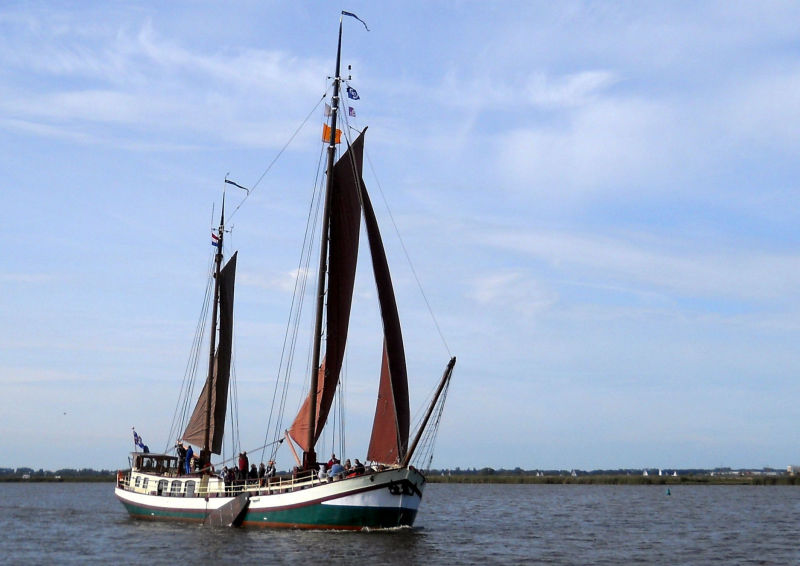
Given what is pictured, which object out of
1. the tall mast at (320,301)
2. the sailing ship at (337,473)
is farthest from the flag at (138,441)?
the tall mast at (320,301)

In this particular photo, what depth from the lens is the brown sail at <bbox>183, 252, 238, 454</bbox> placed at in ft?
192

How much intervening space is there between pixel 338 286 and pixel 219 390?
1545 cm

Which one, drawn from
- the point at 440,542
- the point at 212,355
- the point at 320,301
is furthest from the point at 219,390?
the point at 440,542

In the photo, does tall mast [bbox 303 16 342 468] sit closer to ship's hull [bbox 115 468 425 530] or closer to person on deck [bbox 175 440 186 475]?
ship's hull [bbox 115 468 425 530]

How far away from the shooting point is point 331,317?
48031mm

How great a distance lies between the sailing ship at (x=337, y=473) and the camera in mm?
42844

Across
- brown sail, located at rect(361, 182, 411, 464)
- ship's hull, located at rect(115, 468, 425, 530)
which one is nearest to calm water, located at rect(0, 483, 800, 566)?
ship's hull, located at rect(115, 468, 425, 530)

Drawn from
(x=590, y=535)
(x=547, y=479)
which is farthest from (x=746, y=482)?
(x=590, y=535)

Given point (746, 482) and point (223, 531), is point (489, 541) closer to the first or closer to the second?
point (223, 531)

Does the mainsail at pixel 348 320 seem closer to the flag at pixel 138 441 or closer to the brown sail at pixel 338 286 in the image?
the brown sail at pixel 338 286

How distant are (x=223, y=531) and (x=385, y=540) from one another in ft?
32.8

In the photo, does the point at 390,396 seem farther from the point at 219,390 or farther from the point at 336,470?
the point at 219,390

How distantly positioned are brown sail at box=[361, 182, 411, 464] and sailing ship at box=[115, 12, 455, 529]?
0.16ft

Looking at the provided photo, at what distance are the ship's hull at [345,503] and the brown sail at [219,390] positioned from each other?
1272cm
